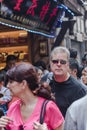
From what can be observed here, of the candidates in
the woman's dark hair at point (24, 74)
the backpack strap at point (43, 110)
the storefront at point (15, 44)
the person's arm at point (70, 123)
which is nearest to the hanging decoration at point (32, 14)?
the storefront at point (15, 44)

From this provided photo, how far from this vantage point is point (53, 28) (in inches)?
536

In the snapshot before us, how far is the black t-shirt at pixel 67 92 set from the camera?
4930mm

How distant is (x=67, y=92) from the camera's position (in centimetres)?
502

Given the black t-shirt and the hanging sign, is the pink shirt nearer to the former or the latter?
the black t-shirt

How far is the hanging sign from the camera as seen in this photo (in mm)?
8719

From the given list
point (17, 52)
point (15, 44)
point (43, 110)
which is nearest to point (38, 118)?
point (43, 110)

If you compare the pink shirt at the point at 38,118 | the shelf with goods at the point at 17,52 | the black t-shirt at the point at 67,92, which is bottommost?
the shelf with goods at the point at 17,52

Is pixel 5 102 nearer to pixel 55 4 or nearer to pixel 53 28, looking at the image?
pixel 55 4

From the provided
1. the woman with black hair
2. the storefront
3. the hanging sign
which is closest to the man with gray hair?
A: the woman with black hair

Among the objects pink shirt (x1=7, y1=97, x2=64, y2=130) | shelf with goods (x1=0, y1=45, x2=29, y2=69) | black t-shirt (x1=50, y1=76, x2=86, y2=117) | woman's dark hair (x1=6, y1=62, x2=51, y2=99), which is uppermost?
woman's dark hair (x1=6, y1=62, x2=51, y2=99)

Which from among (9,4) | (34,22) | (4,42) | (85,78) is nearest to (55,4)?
(34,22)

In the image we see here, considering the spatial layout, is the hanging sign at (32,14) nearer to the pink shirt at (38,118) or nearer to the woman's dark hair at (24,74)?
the woman's dark hair at (24,74)

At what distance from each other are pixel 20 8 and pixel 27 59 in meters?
4.33

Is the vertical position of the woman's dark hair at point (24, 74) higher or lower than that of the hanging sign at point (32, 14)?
higher
